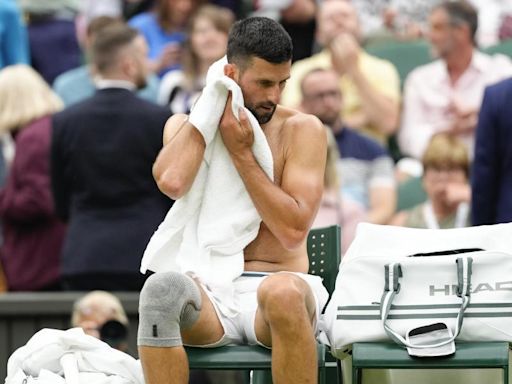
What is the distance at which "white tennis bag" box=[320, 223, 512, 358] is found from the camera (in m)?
5.34

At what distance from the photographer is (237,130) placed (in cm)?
557

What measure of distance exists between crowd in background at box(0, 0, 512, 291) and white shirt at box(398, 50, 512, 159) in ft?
0.03

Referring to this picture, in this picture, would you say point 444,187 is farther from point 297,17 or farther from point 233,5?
point 233,5

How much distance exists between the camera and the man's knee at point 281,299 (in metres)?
5.23

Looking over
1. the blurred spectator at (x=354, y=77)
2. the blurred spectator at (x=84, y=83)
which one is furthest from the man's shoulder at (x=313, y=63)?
the blurred spectator at (x=84, y=83)

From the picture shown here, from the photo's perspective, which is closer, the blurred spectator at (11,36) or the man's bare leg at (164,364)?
the man's bare leg at (164,364)

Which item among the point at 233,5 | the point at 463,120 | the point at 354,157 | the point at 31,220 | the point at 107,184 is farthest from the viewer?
the point at 233,5

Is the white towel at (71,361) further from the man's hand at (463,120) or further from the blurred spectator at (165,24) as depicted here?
the blurred spectator at (165,24)

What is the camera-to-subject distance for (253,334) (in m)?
5.52

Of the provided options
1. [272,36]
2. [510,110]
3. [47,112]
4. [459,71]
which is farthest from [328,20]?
[272,36]

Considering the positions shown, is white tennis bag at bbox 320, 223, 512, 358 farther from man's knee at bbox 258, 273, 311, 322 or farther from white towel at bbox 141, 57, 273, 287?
white towel at bbox 141, 57, 273, 287

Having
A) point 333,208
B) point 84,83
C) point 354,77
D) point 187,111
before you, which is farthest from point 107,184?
point 354,77

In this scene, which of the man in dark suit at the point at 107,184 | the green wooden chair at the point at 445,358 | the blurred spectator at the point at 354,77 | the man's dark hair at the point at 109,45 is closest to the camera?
the green wooden chair at the point at 445,358

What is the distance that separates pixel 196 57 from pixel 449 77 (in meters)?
1.60
